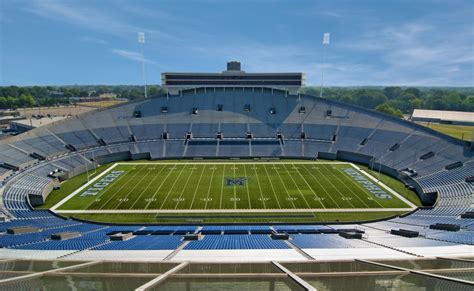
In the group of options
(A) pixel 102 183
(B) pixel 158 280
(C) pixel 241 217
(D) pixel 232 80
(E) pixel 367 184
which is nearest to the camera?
(B) pixel 158 280

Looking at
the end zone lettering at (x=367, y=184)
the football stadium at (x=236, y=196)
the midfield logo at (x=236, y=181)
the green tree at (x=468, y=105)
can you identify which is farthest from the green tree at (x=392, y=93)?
the midfield logo at (x=236, y=181)

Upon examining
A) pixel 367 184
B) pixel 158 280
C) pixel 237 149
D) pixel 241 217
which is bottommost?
pixel 241 217

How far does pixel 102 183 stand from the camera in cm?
3434

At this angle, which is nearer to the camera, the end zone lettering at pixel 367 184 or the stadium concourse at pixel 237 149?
the stadium concourse at pixel 237 149

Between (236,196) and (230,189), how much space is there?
2034mm

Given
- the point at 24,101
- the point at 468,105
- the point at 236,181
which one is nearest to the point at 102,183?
the point at 236,181

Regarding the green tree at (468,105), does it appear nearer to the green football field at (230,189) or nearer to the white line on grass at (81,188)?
the green football field at (230,189)

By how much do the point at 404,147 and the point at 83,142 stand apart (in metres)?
52.5

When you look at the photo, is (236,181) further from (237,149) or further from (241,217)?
(237,149)

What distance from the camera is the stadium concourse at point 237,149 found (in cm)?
2066

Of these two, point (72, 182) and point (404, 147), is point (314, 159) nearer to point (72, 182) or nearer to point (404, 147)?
point (404, 147)

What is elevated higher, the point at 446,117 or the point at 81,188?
the point at 446,117

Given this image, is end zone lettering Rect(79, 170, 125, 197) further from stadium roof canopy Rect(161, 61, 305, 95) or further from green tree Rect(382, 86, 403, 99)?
green tree Rect(382, 86, 403, 99)

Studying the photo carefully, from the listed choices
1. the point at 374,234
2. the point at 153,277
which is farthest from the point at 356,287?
the point at 374,234
